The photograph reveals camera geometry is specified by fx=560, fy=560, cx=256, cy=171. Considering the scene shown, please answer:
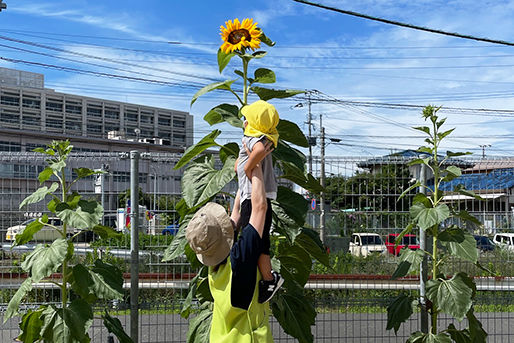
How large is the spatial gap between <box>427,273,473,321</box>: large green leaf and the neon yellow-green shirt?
5.67ft

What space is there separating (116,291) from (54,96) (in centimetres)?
9559

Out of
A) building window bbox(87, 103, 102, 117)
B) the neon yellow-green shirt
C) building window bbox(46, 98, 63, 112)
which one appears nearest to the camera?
the neon yellow-green shirt

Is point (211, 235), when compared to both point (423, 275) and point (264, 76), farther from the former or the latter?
point (423, 275)

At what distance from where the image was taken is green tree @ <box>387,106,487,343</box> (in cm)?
375

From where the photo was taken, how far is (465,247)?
12.5 feet

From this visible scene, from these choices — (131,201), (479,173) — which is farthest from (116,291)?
(479,173)

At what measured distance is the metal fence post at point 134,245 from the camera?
397 cm

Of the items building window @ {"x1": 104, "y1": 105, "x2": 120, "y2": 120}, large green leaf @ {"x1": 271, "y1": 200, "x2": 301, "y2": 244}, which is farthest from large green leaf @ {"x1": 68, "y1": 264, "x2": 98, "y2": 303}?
building window @ {"x1": 104, "y1": 105, "x2": 120, "y2": 120}

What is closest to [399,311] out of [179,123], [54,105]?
[54,105]

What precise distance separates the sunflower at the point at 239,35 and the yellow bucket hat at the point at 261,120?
20.9 inches

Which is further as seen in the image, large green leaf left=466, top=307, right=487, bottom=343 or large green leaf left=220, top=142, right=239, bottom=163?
large green leaf left=466, top=307, right=487, bottom=343

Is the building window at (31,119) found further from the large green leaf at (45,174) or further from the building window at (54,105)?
the large green leaf at (45,174)

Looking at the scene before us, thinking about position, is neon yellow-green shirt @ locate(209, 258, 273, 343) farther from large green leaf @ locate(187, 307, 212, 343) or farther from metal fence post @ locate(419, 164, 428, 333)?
metal fence post @ locate(419, 164, 428, 333)

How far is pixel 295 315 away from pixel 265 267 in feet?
3.67
